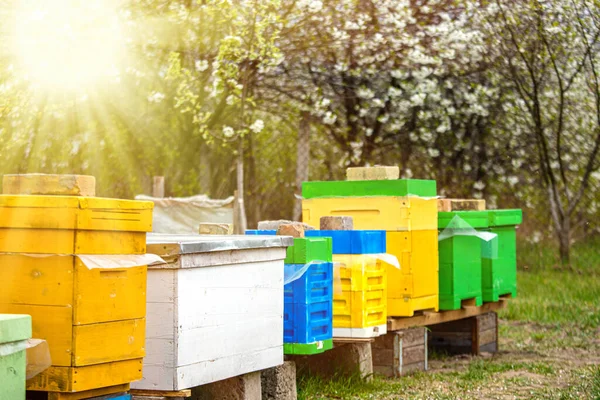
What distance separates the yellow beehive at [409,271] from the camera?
6199 mm

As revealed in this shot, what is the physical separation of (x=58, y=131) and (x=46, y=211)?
766 cm

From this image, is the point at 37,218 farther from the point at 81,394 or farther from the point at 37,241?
the point at 81,394

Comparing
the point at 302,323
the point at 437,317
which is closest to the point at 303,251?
the point at 302,323

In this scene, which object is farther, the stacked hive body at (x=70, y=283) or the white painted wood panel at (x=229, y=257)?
the white painted wood panel at (x=229, y=257)

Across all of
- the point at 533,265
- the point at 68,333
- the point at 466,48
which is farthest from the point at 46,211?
the point at 533,265

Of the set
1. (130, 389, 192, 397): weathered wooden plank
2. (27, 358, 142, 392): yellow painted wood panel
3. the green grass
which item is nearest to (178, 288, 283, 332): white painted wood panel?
(130, 389, 192, 397): weathered wooden plank

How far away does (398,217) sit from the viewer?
6.13 m

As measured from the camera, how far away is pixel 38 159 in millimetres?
10383

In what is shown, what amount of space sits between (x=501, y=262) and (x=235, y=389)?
389 cm

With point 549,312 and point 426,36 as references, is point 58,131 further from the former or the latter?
point 549,312

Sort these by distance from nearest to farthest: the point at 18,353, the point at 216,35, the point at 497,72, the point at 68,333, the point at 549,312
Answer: the point at 18,353 < the point at 68,333 < the point at 549,312 < the point at 216,35 < the point at 497,72

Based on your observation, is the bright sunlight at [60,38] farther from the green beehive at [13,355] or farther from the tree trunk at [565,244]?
the tree trunk at [565,244]

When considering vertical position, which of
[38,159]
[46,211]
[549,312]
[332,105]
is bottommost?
[549,312]

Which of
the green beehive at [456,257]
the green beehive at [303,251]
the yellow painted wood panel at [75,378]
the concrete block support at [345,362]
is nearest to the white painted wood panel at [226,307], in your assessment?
the green beehive at [303,251]
